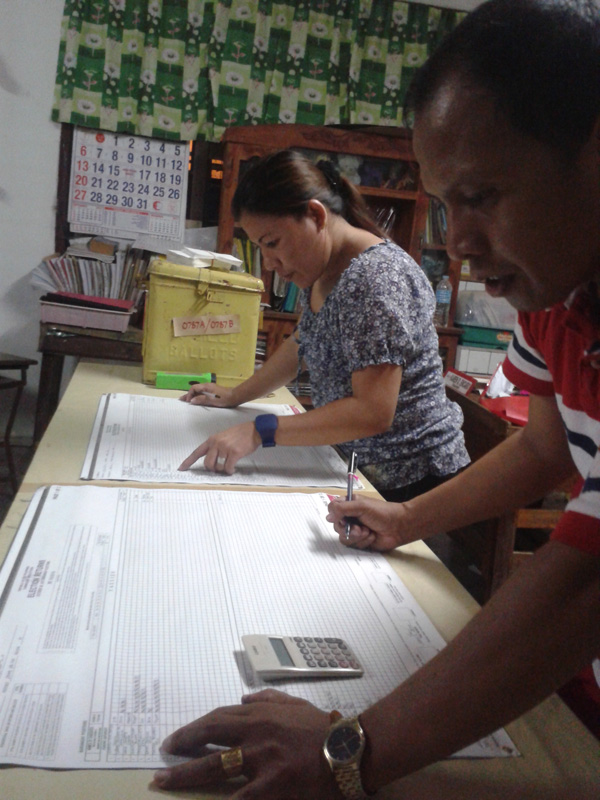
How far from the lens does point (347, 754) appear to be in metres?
0.51

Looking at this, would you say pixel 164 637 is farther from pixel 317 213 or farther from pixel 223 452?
pixel 317 213

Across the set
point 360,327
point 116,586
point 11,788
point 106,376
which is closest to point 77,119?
point 106,376

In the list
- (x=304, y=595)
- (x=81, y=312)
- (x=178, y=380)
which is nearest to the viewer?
(x=304, y=595)

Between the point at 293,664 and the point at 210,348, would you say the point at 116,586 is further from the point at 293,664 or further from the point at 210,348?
the point at 210,348

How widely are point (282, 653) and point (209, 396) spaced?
116 centimetres

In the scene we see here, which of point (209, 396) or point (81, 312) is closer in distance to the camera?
point (209, 396)

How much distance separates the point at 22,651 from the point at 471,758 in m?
0.43

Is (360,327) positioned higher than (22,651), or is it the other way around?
(360,327)

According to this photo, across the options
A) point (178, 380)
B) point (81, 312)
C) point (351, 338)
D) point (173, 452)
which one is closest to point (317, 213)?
point (351, 338)

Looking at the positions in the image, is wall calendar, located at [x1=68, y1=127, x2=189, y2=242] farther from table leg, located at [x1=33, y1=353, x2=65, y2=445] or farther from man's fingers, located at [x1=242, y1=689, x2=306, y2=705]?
man's fingers, located at [x1=242, y1=689, x2=306, y2=705]

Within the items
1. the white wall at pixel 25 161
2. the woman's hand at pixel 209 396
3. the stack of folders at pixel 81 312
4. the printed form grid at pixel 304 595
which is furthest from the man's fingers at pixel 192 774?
the white wall at pixel 25 161

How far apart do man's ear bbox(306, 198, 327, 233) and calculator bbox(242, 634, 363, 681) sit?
1.00m

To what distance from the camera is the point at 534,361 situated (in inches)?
33.4

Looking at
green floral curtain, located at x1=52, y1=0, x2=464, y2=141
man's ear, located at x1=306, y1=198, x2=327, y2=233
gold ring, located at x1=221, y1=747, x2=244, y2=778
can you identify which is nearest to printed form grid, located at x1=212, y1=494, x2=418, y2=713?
gold ring, located at x1=221, y1=747, x2=244, y2=778
